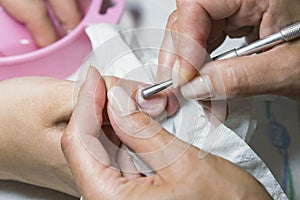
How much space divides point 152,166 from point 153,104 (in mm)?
94

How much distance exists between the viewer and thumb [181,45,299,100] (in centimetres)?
59

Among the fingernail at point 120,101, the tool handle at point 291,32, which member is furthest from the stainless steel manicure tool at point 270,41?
the fingernail at point 120,101

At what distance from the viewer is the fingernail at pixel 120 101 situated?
57cm

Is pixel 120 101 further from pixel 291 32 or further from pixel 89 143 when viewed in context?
pixel 291 32

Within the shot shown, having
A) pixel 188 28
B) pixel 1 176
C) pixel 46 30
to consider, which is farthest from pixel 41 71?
pixel 188 28

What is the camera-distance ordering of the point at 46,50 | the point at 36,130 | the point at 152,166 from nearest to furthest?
the point at 152,166 < the point at 36,130 < the point at 46,50

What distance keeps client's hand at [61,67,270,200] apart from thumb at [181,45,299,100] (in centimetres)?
8

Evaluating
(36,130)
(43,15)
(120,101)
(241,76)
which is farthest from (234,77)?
(43,15)

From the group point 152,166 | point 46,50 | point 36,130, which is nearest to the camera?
point 152,166

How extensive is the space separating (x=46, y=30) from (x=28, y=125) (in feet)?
0.72

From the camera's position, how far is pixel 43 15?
2.88ft

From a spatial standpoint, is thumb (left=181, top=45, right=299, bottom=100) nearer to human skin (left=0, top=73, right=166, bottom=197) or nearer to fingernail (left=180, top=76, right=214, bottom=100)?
fingernail (left=180, top=76, right=214, bottom=100)

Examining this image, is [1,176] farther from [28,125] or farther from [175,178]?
[175,178]

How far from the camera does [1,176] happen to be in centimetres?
77
